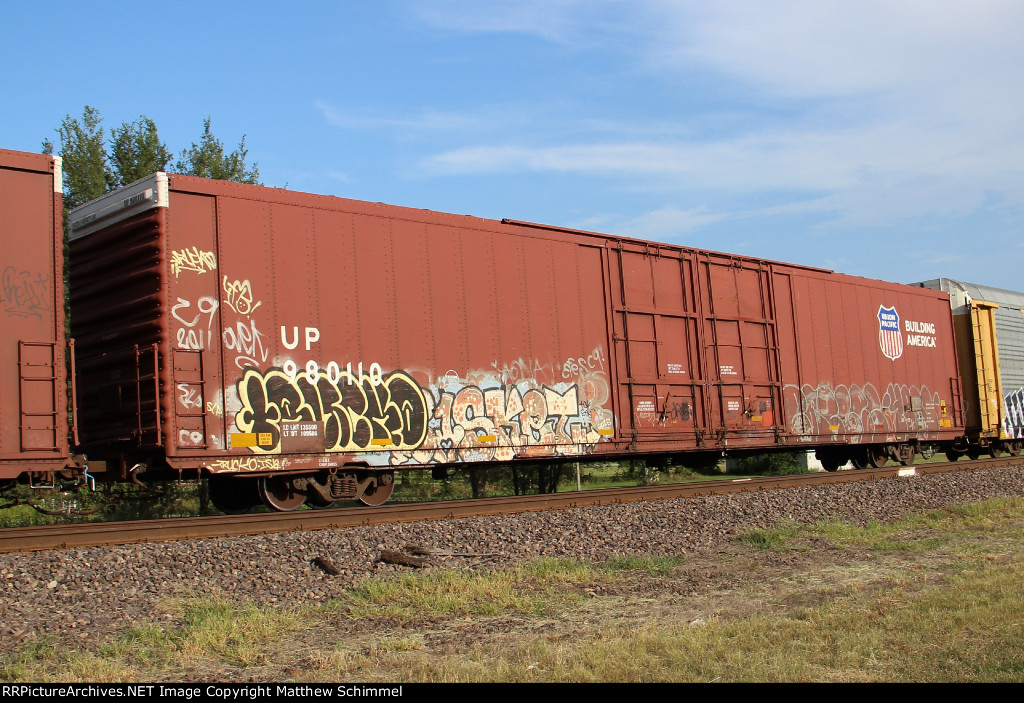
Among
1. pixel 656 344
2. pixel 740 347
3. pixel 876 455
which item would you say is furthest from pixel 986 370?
pixel 656 344

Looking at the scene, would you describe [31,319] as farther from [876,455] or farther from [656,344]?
[876,455]

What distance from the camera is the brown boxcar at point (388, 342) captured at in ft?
32.0

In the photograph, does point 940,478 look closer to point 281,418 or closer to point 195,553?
point 281,418

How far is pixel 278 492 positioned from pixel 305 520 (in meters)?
1.57

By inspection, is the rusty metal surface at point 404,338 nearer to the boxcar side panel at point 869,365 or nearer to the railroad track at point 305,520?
the boxcar side panel at point 869,365

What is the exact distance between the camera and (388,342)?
11.1m

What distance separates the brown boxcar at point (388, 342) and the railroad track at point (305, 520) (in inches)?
30.0

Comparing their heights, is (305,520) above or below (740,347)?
below

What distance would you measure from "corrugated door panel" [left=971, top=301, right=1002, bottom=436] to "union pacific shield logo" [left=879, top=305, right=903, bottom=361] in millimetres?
2917

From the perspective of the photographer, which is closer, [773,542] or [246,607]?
[246,607]

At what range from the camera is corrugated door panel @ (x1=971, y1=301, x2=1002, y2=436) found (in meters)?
20.6
